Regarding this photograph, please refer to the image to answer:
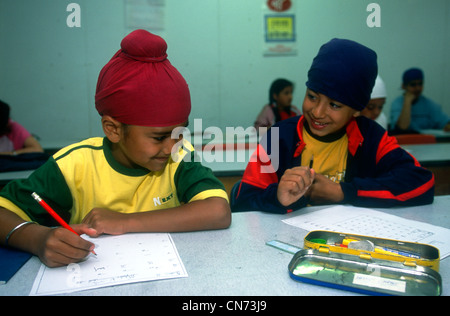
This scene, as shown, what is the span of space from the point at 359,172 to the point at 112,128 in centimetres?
85

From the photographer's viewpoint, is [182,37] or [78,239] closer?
[78,239]

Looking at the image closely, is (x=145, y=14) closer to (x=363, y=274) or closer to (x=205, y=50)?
(x=205, y=50)

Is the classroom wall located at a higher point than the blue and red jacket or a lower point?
higher

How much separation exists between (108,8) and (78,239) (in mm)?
4015

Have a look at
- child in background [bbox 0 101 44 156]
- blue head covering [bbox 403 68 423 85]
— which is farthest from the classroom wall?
child in background [bbox 0 101 44 156]

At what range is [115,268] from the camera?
712 mm

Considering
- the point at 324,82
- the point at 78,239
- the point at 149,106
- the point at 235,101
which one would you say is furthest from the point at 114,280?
the point at 235,101

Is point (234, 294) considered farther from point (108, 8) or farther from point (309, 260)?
point (108, 8)

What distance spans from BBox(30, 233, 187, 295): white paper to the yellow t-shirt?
69cm

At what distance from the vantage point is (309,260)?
0.70 metres

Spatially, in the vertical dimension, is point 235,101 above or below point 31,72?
below

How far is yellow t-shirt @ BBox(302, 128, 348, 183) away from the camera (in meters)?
1.36

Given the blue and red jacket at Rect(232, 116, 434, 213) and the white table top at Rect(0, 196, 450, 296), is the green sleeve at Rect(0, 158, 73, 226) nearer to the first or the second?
the white table top at Rect(0, 196, 450, 296)

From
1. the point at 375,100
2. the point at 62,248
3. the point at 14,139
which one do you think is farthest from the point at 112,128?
the point at 14,139
